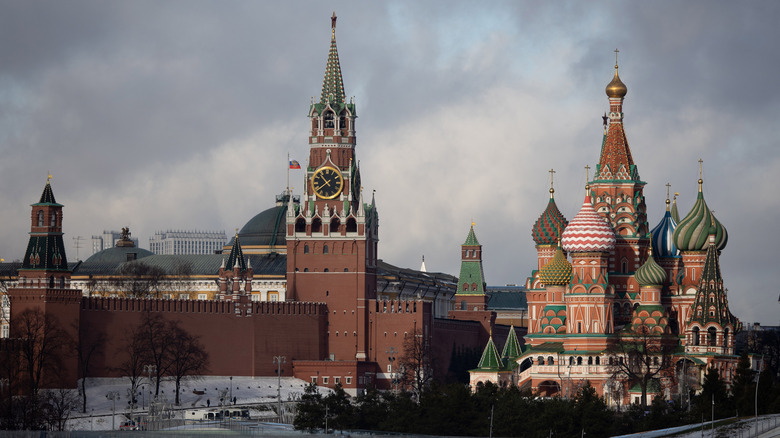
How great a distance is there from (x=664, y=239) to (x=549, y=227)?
11818mm

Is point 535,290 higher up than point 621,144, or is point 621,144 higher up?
point 621,144

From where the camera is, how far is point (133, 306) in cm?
13400

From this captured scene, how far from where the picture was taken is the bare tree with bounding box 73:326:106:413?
127750mm

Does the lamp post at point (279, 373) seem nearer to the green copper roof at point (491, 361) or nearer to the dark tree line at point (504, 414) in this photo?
the green copper roof at point (491, 361)

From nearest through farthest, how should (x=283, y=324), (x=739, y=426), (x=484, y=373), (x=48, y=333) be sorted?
(x=739, y=426), (x=48, y=333), (x=484, y=373), (x=283, y=324)

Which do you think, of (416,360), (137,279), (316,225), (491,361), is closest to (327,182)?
(316,225)

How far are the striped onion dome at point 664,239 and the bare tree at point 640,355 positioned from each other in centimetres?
914

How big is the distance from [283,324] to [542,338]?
20425mm

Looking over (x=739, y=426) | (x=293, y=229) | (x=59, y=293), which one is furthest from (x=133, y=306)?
(x=739, y=426)

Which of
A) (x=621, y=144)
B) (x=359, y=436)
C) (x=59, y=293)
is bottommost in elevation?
(x=359, y=436)

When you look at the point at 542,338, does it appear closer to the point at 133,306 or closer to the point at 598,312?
the point at 598,312

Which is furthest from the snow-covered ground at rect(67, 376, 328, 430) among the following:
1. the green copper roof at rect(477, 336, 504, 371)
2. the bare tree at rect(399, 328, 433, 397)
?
the green copper roof at rect(477, 336, 504, 371)

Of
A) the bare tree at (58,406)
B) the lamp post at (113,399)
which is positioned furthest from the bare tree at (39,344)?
the lamp post at (113,399)

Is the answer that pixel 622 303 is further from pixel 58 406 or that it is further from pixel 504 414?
pixel 58 406
